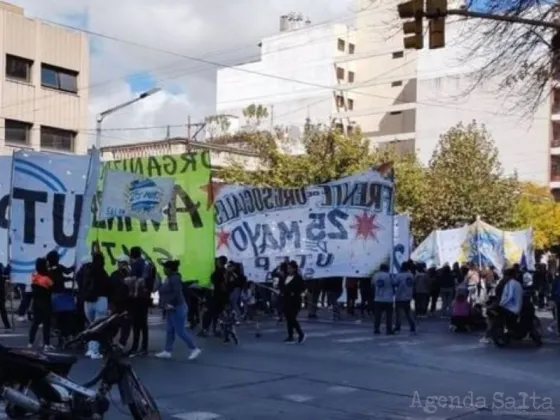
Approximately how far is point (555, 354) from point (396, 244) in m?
7.59

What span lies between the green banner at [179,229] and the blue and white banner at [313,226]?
16.5ft

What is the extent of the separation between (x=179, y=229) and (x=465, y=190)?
2894cm

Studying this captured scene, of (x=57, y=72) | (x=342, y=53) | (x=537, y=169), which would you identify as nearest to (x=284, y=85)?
(x=342, y=53)

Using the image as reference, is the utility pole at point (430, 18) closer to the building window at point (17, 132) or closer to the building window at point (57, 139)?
the building window at point (17, 132)

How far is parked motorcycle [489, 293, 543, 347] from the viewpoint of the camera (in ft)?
55.0

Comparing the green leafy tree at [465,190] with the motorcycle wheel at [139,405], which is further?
A: the green leafy tree at [465,190]

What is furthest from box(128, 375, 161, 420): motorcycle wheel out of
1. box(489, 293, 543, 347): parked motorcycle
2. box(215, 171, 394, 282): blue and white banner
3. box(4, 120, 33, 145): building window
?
box(4, 120, 33, 145): building window

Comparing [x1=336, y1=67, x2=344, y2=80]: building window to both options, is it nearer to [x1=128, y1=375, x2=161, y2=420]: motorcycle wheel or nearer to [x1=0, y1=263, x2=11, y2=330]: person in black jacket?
[x1=0, y1=263, x2=11, y2=330]: person in black jacket

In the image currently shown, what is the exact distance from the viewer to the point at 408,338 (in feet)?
56.8

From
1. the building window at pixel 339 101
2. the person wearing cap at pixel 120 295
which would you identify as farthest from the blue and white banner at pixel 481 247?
the building window at pixel 339 101

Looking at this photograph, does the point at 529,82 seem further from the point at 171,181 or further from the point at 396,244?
the point at 396,244

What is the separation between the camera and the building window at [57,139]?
3825 centimetres

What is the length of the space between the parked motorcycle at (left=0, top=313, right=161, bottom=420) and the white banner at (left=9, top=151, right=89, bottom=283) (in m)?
6.66

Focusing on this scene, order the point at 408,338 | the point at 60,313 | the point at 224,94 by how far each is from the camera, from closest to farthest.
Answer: the point at 60,313 → the point at 408,338 → the point at 224,94
